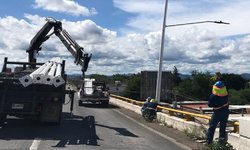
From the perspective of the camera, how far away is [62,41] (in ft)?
68.2

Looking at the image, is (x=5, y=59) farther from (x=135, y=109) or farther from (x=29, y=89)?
(x=135, y=109)

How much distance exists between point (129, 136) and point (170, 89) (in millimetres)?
26827

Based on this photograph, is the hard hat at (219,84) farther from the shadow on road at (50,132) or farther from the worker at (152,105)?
the worker at (152,105)

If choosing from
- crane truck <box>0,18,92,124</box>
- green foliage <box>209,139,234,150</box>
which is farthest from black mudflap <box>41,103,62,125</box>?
green foliage <box>209,139,234,150</box>

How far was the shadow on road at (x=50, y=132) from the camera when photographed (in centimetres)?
1220

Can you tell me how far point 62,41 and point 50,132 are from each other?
306 inches

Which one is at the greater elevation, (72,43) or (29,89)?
(72,43)

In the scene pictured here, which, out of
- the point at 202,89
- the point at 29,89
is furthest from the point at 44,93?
the point at 202,89

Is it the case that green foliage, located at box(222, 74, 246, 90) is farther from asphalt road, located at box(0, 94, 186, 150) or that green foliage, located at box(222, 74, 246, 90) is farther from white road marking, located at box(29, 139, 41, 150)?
white road marking, located at box(29, 139, 41, 150)

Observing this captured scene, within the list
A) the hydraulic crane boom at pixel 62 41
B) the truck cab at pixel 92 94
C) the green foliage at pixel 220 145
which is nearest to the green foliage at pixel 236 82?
the truck cab at pixel 92 94

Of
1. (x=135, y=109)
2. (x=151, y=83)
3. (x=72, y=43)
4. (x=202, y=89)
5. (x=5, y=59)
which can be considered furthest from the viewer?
(x=202, y=89)

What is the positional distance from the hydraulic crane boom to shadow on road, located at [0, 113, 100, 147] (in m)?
2.94

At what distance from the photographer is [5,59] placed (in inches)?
733

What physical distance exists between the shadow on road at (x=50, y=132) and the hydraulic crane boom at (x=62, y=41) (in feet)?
9.65
